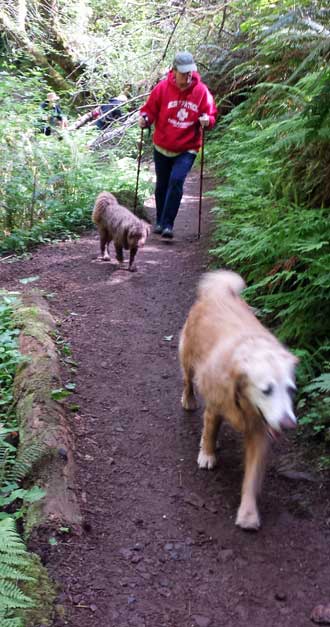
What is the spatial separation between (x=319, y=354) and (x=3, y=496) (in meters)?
2.69

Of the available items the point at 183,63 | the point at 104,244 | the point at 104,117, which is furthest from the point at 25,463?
the point at 104,117

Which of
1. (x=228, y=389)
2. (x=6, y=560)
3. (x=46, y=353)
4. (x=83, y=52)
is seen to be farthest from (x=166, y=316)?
(x=83, y=52)

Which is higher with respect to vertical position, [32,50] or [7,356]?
[32,50]

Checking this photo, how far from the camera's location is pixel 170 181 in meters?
9.17

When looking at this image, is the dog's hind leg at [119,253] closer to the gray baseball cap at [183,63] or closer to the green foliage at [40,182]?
the green foliage at [40,182]

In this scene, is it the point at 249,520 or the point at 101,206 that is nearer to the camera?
the point at 249,520

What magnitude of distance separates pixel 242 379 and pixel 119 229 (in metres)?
5.44

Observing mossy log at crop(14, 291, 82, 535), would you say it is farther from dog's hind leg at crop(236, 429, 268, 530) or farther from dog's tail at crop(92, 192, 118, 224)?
dog's tail at crop(92, 192, 118, 224)

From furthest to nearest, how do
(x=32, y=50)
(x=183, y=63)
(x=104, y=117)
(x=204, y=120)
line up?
(x=32, y=50)
(x=104, y=117)
(x=204, y=120)
(x=183, y=63)

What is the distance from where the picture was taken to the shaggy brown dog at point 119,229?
325 inches

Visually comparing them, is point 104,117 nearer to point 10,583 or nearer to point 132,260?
point 132,260

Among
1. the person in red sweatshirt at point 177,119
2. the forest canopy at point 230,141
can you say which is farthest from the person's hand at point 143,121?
the forest canopy at point 230,141

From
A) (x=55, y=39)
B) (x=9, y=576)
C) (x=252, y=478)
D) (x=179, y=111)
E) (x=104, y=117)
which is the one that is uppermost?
(x=55, y=39)

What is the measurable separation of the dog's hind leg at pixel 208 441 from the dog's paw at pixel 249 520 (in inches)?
23.8
